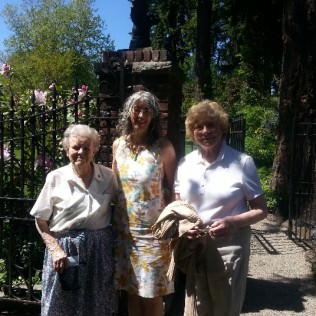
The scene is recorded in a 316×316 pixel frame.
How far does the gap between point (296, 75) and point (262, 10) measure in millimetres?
6670

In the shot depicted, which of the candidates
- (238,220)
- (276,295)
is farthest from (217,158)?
(276,295)

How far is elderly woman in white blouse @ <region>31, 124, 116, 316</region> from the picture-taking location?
274 cm

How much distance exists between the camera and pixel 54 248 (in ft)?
9.02

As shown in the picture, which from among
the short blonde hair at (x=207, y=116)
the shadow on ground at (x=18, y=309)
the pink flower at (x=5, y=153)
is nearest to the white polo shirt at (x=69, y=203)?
the short blonde hair at (x=207, y=116)

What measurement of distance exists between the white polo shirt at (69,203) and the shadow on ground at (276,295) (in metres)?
2.25

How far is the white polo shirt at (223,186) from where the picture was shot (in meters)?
2.45

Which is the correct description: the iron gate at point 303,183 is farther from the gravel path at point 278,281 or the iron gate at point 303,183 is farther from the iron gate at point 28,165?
the iron gate at point 28,165

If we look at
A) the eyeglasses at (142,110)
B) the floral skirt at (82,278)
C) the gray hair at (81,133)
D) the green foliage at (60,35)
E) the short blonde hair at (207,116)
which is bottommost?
the floral skirt at (82,278)

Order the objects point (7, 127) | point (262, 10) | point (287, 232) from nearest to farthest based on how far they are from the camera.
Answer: point (7, 127), point (287, 232), point (262, 10)

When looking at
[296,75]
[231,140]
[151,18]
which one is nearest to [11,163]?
[151,18]

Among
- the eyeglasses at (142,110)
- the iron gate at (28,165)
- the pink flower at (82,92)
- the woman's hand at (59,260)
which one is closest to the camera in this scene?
the woman's hand at (59,260)

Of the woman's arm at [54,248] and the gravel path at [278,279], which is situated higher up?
the woman's arm at [54,248]

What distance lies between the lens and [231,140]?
797cm

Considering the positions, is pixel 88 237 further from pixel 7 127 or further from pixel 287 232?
pixel 287 232
